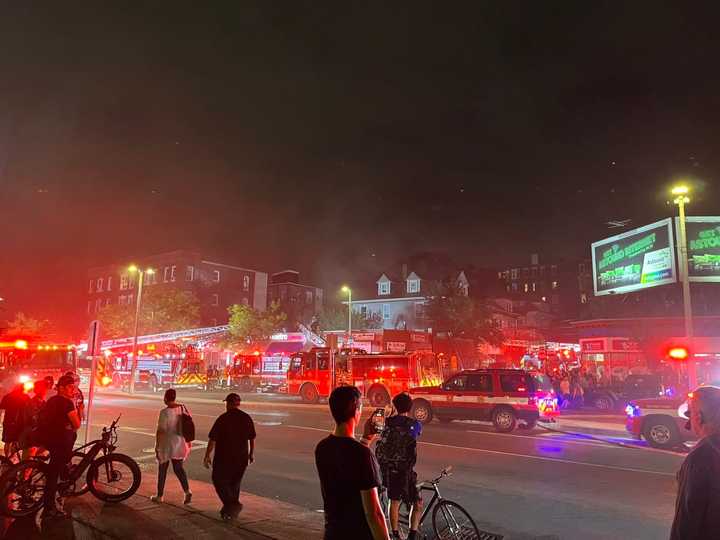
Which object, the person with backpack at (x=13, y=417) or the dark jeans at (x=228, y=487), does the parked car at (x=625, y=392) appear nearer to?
the dark jeans at (x=228, y=487)

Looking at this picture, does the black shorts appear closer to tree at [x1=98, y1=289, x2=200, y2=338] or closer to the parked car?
the parked car

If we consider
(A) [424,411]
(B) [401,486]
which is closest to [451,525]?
(B) [401,486]

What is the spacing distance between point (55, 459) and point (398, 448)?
4649mm

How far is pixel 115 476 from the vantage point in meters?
7.65

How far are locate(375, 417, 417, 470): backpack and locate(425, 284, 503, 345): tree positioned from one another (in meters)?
37.1

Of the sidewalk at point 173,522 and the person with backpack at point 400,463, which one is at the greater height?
the person with backpack at point 400,463

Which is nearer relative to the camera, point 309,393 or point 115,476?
point 115,476

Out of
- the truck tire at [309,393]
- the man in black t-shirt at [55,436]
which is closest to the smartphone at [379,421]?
the man in black t-shirt at [55,436]

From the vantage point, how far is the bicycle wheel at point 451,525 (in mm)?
5590

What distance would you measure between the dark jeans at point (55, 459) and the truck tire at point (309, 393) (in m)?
19.6

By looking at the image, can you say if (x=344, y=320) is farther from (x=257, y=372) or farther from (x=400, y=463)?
(x=400, y=463)

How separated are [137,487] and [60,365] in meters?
16.1

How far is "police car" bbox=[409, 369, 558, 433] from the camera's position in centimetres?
1662

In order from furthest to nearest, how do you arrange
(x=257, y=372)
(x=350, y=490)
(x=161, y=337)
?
(x=161, y=337), (x=257, y=372), (x=350, y=490)
